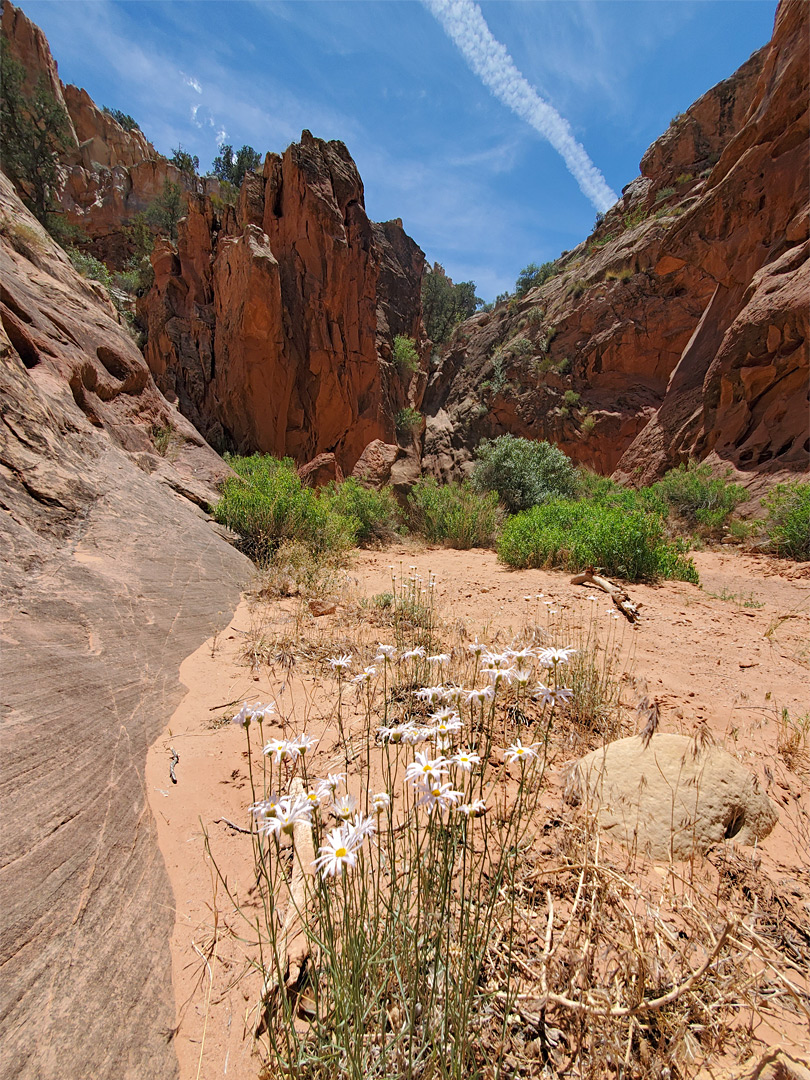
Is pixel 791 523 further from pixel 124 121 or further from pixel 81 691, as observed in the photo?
pixel 124 121

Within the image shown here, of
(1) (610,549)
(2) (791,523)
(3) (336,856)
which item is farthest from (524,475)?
(3) (336,856)

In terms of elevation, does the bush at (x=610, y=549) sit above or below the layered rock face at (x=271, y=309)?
below

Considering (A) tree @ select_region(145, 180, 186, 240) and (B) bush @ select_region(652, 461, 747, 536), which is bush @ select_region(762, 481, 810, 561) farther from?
(A) tree @ select_region(145, 180, 186, 240)

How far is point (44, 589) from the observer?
2.54 m

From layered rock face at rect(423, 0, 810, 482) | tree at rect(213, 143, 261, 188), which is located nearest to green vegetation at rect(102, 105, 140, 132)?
tree at rect(213, 143, 261, 188)

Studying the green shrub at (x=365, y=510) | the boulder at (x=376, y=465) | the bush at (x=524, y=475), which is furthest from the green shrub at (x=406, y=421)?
the green shrub at (x=365, y=510)

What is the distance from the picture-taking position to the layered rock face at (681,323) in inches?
395

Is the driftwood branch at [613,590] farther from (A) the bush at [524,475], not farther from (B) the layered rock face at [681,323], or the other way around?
(A) the bush at [524,475]

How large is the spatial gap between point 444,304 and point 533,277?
742 centimetres

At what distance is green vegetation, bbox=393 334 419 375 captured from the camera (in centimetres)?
2003

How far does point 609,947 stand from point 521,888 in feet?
0.88

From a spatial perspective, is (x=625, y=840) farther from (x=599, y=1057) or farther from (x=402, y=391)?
(x=402, y=391)

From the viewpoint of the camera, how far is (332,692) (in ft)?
9.08

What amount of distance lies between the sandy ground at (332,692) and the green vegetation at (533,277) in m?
23.2
